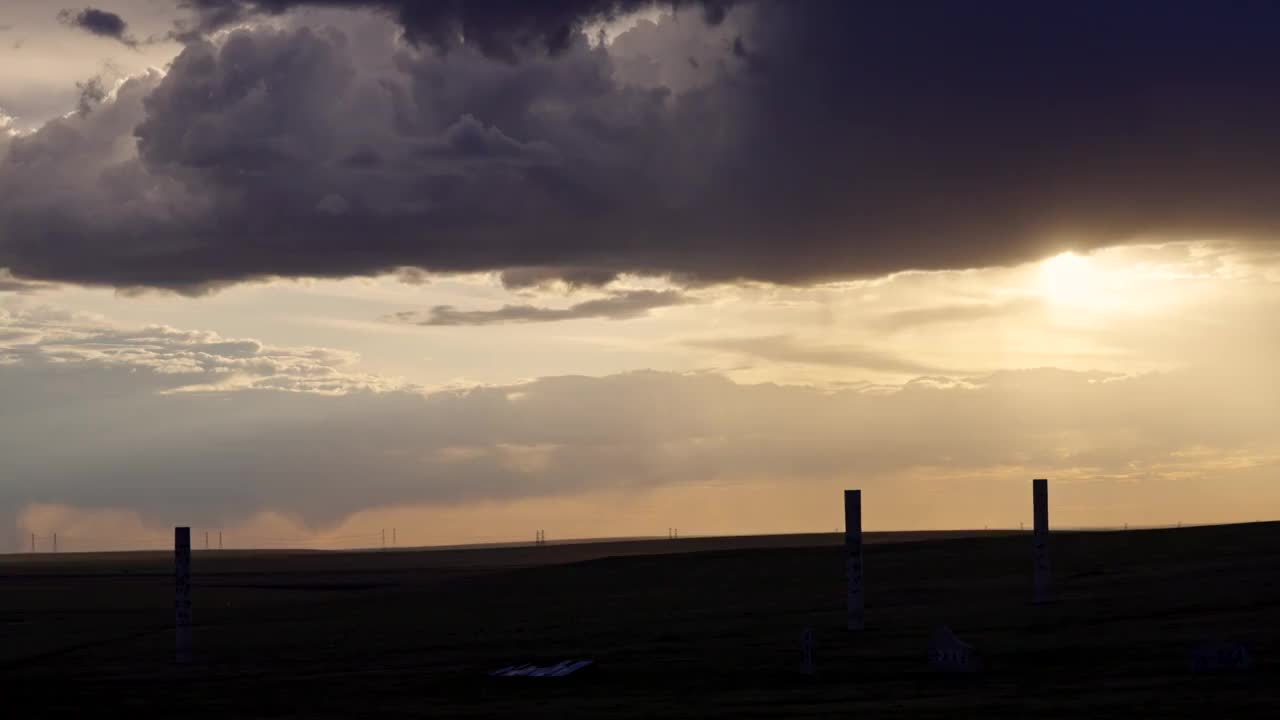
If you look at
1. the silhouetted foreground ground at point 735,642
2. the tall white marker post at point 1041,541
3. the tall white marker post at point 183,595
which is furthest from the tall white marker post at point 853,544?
the tall white marker post at point 183,595

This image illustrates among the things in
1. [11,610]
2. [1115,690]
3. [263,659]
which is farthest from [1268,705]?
[11,610]

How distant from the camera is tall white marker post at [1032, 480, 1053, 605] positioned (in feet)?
168

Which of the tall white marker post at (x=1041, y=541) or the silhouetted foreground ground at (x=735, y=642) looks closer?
the silhouetted foreground ground at (x=735, y=642)

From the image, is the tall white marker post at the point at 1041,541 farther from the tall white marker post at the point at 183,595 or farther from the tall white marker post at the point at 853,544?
the tall white marker post at the point at 183,595

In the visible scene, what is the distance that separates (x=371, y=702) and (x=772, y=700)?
927 cm

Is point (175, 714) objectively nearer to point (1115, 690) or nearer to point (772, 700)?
point (772, 700)

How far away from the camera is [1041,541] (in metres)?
52.1

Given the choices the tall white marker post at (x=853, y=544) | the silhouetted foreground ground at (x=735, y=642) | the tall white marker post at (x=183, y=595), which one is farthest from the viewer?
the tall white marker post at (x=183, y=595)

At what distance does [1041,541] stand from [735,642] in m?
10.5

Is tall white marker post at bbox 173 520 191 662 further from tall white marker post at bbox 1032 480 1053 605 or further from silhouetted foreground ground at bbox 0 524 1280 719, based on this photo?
tall white marker post at bbox 1032 480 1053 605

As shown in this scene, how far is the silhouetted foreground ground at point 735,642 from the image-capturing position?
34125mm

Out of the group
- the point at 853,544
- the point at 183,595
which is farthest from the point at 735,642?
the point at 183,595

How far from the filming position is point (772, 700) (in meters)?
34.4

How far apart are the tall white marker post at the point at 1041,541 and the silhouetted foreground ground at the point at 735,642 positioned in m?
0.61
